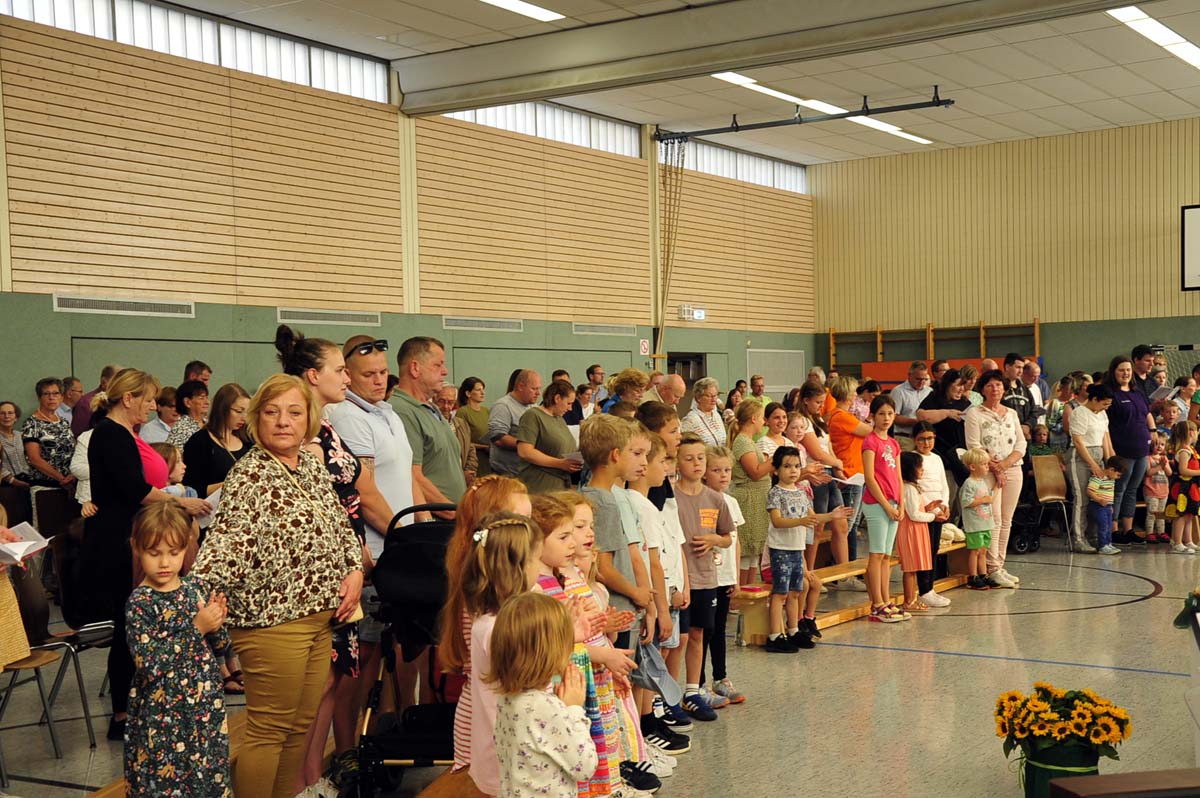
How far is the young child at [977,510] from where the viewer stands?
9070 mm

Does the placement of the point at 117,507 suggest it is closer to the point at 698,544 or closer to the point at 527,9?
the point at 698,544

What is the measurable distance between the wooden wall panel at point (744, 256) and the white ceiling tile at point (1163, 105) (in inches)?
242

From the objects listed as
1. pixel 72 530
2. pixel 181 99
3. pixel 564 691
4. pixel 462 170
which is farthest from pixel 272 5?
pixel 564 691

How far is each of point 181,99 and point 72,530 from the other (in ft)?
22.7

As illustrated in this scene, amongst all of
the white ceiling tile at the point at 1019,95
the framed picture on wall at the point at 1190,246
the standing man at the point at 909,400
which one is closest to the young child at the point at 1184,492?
the standing man at the point at 909,400

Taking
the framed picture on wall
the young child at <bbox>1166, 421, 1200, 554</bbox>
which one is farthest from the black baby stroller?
the framed picture on wall

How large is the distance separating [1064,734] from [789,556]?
2.92 m

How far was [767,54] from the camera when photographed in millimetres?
11617

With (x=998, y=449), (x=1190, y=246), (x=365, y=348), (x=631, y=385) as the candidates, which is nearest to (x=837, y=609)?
(x=998, y=449)

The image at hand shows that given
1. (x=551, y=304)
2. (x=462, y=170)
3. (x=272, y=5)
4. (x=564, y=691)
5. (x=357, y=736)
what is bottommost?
(x=357, y=736)

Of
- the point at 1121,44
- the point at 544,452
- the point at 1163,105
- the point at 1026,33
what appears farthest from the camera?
the point at 1163,105

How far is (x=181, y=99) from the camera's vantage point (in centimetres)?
1156

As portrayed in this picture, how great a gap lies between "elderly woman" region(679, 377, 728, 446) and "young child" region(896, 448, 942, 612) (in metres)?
1.83

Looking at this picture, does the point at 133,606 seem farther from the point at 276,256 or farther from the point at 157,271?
the point at 276,256
